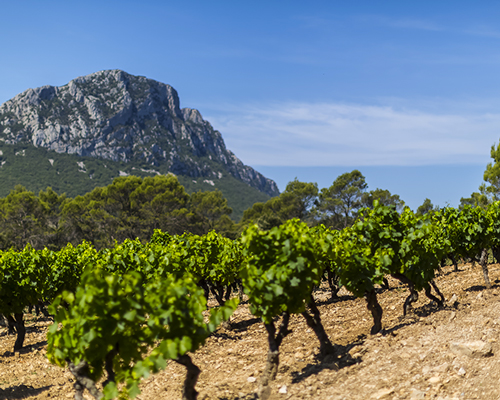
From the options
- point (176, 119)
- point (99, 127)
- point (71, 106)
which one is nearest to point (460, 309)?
point (99, 127)

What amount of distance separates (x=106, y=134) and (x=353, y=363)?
6755 inches

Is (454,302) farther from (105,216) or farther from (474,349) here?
(105,216)

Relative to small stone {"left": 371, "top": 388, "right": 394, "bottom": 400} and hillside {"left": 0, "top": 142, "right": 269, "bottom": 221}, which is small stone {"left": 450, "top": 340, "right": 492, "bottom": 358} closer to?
small stone {"left": 371, "top": 388, "right": 394, "bottom": 400}

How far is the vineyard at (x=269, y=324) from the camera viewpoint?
256 inches

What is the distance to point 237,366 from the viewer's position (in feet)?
36.1

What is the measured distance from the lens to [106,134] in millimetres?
166250

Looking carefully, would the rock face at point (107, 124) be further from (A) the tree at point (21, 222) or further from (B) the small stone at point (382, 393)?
(B) the small stone at point (382, 393)

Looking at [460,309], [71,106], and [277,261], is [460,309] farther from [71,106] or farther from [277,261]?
[71,106]

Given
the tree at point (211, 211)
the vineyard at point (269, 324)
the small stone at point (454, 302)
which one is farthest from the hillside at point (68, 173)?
the small stone at point (454, 302)

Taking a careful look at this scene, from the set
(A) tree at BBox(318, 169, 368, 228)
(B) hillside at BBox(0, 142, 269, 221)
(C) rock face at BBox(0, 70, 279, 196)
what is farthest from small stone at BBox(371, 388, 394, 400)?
(C) rock face at BBox(0, 70, 279, 196)

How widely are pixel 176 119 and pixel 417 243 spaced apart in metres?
196

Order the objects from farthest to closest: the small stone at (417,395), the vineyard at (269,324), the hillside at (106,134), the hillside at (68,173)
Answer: the hillside at (106,134), the hillside at (68,173), the small stone at (417,395), the vineyard at (269,324)

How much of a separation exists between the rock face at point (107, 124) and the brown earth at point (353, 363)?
155m

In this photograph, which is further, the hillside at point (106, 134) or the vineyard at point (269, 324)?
the hillside at point (106, 134)
